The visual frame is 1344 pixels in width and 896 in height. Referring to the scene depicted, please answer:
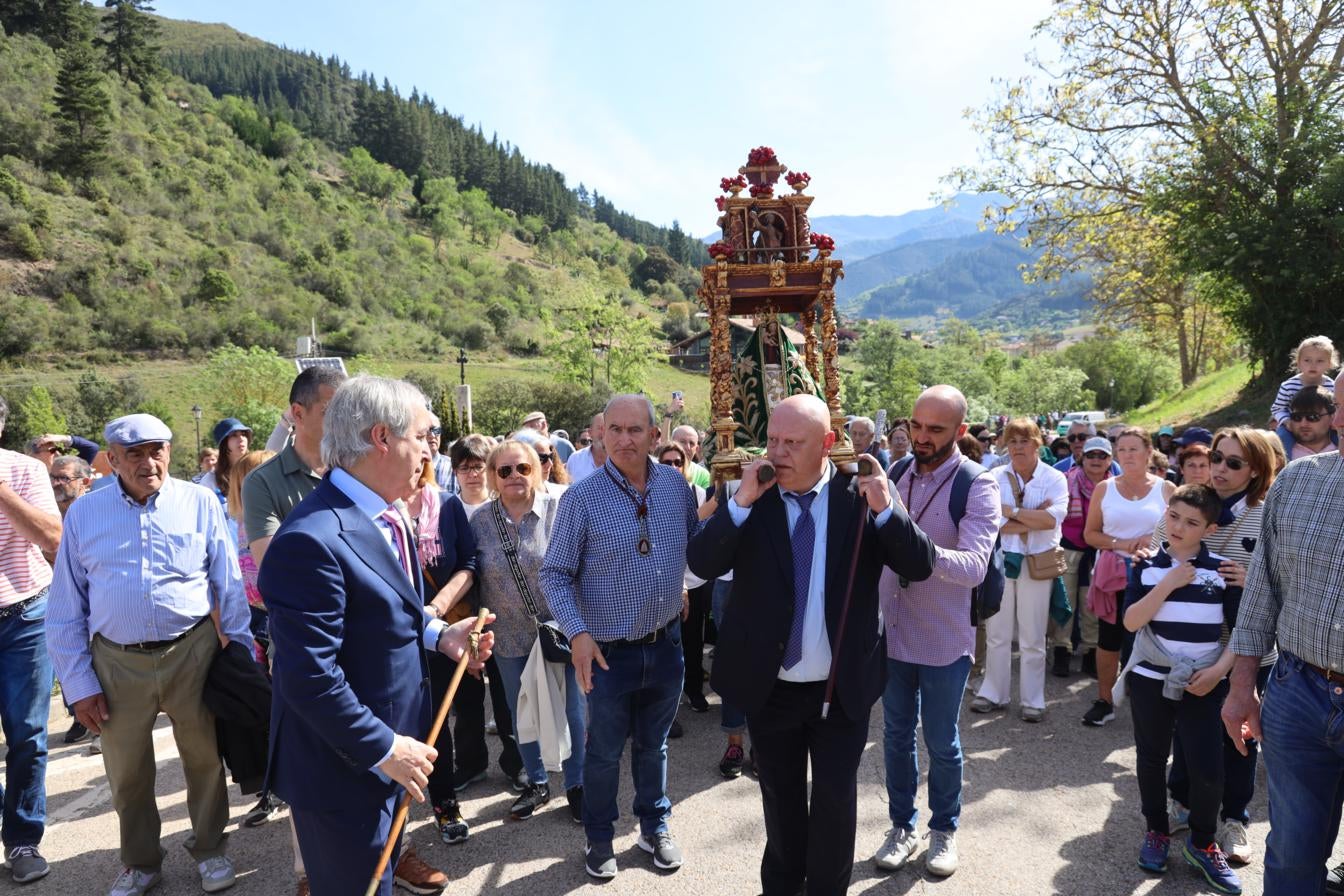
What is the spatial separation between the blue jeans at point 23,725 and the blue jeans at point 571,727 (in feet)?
7.66

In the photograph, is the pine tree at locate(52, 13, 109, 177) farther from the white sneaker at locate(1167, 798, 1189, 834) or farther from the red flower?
the white sneaker at locate(1167, 798, 1189, 834)

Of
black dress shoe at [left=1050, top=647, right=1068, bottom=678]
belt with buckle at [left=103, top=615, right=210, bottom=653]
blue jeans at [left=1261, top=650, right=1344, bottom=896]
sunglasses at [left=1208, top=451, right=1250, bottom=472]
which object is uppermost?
sunglasses at [left=1208, top=451, right=1250, bottom=472]

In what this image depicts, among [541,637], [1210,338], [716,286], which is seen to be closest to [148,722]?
[541,637]

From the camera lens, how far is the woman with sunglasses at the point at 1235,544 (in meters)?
3.62

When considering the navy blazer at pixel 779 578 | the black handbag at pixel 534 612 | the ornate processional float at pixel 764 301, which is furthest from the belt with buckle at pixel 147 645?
the ornate processional float at pixel 764 301

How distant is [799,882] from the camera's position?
3205 mm

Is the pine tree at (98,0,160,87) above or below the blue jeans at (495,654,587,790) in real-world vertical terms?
above

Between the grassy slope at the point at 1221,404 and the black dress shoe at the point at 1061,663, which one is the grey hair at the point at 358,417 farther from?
the grassy slope at the point at 1221,404

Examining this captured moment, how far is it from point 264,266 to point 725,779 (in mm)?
85842

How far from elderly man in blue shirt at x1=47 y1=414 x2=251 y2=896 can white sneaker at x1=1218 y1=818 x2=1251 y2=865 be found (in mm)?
4807

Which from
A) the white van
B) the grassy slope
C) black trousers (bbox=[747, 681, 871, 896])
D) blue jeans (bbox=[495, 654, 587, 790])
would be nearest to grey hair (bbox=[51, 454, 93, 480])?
blue jeans (bbox=[495, 654, 587, 790])

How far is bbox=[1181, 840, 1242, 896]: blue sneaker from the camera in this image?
337 cm

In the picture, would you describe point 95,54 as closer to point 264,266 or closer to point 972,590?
point 264,266

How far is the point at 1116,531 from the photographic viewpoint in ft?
17.6
